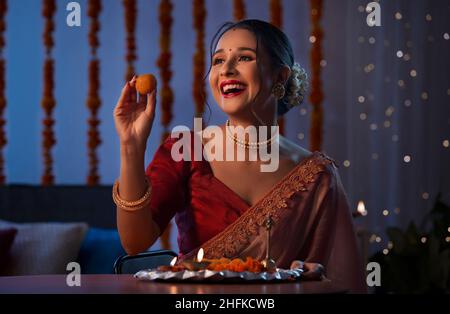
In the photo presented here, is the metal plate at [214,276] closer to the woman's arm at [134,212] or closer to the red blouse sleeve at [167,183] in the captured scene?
the woman's arm at [134,212]

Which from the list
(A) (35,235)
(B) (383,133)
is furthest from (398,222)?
(A) (35,235)

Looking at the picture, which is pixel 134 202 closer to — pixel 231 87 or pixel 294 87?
pixel 231 87

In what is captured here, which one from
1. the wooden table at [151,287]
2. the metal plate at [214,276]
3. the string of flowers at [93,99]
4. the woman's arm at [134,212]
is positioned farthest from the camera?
the string of flowers at [93,99]

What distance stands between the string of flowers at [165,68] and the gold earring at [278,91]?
2.61 metres

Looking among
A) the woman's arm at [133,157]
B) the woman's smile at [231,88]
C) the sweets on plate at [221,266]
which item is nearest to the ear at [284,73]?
the woman's smile at [231,88]

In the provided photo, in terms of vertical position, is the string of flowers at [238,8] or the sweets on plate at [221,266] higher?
the string of flowers at [238,8]

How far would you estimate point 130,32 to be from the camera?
482 cm

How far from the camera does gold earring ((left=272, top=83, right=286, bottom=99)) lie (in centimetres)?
219

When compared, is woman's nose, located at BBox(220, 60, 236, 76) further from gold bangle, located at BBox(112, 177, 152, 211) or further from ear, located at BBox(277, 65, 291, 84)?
gold bangle, located at BBox(112, 177, 152, 211)

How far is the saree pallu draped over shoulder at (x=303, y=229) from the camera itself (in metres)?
2.05

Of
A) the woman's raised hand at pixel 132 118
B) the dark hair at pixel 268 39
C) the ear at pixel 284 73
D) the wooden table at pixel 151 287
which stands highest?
the dark hair at pixel 268 39

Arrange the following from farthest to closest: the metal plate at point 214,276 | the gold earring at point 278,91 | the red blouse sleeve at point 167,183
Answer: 1. the gold earring at point 278,91
2. the red blouse sleeve at point 167,183
3. the metal plate at point 214,276
